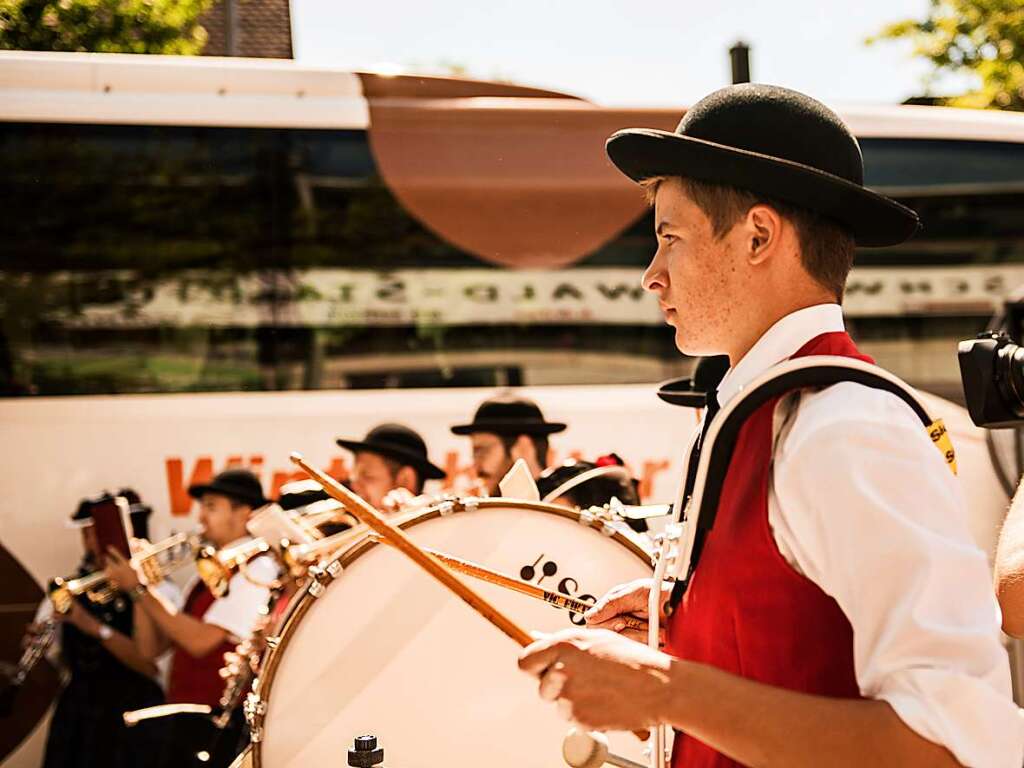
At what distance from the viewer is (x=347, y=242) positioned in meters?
6.86

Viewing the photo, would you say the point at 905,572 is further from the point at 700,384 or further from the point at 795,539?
the point at 700,384

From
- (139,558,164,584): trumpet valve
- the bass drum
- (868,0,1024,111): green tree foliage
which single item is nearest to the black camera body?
the bass drum

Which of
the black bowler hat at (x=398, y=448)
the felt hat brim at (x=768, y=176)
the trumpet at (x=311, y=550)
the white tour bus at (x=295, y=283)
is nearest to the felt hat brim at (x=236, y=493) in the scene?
the white tour bus at (x=295, y=283)

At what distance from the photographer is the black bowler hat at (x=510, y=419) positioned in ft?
20.1

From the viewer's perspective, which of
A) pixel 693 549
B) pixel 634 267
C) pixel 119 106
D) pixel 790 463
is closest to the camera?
pixel 790 463

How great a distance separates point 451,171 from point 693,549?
5157mm

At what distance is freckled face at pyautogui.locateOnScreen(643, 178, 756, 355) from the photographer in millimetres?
1853

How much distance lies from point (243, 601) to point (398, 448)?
104 cm

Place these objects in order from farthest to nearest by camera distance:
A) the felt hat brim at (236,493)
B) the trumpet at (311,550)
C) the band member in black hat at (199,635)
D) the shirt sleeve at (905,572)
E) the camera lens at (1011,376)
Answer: the felt hat brim at (236,493) → the band member in black hat at (199,635) → the trumpet at (311,550) → the camera lens at (1011,376) → the shirt sleeve at (905,572)

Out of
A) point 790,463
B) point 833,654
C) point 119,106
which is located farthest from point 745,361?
point 119,106

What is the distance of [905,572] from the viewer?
4.88 feet

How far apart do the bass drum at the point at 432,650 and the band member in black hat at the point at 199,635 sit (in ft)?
6.69

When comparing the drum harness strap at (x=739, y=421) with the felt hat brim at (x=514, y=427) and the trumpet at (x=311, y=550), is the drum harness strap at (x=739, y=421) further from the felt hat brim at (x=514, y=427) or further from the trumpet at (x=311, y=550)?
the felt hat brim at (x=514, y=427)

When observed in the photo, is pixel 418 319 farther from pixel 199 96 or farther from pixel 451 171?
pixel 199 96
